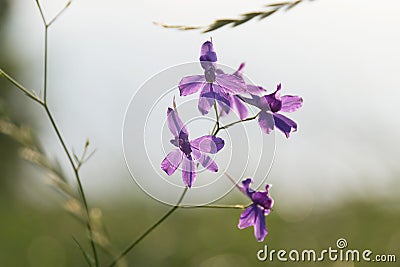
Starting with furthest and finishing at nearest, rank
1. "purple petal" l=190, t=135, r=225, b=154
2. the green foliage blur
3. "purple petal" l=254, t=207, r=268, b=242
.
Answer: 1. the green foliage blur
2. "purple petal" l=254, t=207, r=268, b=242
3. "purple petal" l=190, t=135, r=225, b=154

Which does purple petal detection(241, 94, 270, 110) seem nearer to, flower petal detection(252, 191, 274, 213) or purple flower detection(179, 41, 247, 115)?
purple flower detection(179, 41, 247, 115)

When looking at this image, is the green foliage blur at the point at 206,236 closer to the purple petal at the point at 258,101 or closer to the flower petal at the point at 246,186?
the flower petal at the point at 246,186

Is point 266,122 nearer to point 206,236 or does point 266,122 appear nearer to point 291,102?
point 291,102

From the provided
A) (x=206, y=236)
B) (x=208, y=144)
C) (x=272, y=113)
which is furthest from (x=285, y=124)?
(x=206, y=236)

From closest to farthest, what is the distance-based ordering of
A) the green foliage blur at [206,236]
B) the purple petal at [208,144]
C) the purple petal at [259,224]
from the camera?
the purple petal at [208,144] < the purple petal at [259,224] < the green foliage blur at [206,236]

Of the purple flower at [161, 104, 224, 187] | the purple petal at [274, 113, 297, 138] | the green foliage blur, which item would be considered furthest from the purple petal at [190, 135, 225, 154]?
the green foliage blur

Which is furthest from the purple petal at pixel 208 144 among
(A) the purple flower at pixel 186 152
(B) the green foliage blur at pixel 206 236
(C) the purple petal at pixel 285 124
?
(B) the green foliage blur at pixel 206 236
